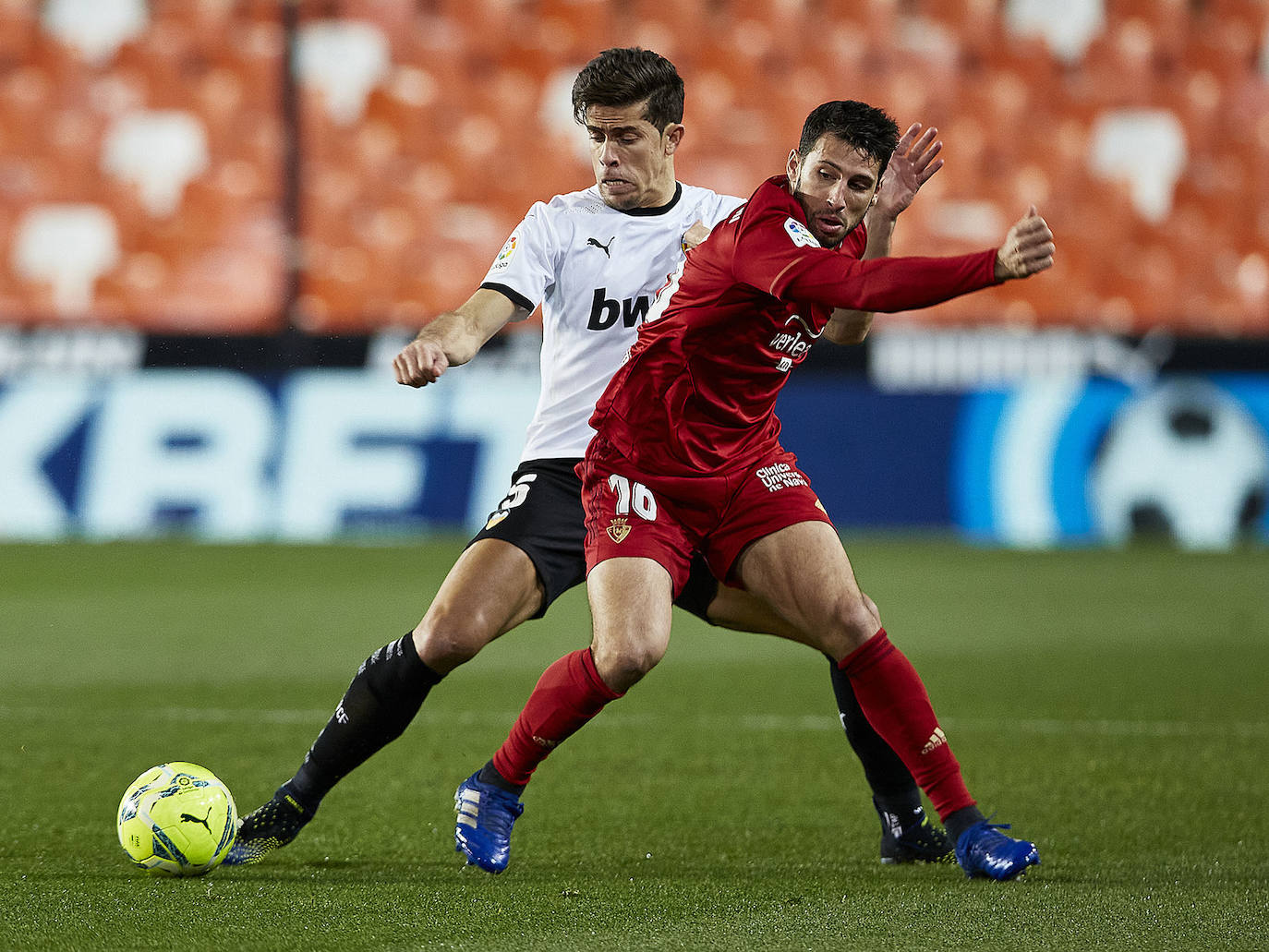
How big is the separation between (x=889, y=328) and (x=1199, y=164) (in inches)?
154

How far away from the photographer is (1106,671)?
6.61 m

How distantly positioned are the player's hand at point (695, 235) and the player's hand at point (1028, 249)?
3.48 ft

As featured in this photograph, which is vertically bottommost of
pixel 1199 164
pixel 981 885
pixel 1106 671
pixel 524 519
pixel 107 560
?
pixel 107 560

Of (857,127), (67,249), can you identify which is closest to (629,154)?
(857,127)

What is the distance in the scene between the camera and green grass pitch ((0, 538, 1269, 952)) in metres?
3.10

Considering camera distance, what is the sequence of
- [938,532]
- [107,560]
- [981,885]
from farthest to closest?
[938,532] → [107,560] → [981,885]

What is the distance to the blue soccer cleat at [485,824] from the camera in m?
3.57

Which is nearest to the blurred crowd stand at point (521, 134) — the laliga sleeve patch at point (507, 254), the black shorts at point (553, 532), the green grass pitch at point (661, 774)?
the green grass pitch at point (661, 774)

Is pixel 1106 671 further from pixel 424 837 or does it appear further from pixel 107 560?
pixel 107 560

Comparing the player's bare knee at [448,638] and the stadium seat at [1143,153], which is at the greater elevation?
the stadium seat at [1143,153]

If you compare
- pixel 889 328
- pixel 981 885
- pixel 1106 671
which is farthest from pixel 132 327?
pixel 981 885

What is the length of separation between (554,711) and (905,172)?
144 cm

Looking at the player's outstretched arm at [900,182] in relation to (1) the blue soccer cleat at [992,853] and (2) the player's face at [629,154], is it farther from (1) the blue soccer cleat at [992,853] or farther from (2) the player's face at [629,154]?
(1) the blue soccer cleat at [992,853]

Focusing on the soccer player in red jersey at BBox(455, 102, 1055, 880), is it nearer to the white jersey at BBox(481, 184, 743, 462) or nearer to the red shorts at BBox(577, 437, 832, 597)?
the red shorts at BBox(577, 437, 832, 597)
